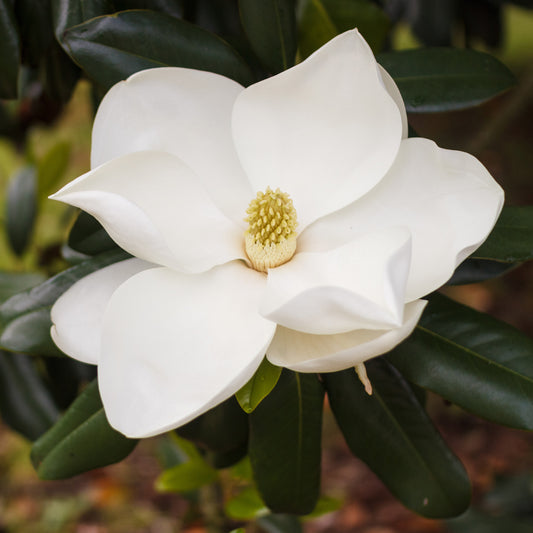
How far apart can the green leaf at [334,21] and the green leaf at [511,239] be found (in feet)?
1.18

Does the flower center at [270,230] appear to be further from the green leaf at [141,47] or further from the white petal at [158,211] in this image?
the green leaf at [141,47]

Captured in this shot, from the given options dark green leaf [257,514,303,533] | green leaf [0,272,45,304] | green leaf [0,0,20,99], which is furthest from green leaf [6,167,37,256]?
dark green leaf [257,514,303,533]

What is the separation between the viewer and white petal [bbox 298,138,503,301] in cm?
63

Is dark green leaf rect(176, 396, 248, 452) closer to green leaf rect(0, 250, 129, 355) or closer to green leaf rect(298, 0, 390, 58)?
green leaf rect(0, 250, 129, 355)

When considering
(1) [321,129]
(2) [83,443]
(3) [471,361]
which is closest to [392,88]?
(1) [321,129]

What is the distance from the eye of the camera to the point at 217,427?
810 mm

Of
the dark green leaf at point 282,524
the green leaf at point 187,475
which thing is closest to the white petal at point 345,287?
the green leaf at point 187,475

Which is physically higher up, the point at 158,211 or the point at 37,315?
the point at 158,211

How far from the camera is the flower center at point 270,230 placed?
0.70m

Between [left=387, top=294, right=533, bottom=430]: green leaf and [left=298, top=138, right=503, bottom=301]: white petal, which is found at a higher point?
[left=298, top=138, right=503, bottom=301]: white petal

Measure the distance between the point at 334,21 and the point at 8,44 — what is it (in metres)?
0.45

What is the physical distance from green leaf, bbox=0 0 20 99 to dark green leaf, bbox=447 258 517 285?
2.08ft

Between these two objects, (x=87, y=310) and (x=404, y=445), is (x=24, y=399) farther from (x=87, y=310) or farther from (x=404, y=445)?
(x=404, y=445)

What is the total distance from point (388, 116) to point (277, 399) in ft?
1.20
